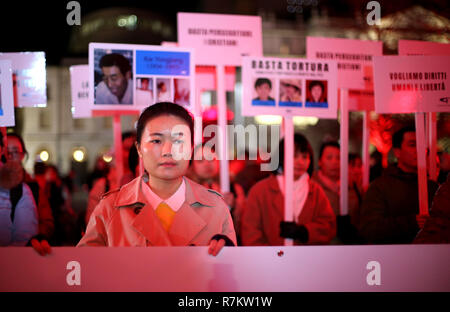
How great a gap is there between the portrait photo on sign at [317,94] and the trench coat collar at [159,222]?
1230mm

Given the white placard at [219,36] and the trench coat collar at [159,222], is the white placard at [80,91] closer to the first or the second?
the white placard at [219,36]

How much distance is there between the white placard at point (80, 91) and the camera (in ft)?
11.8

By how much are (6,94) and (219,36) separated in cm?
160

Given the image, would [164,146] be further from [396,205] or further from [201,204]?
[396,205]

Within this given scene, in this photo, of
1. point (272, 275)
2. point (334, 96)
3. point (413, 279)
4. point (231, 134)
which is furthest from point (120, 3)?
point (413, 279)

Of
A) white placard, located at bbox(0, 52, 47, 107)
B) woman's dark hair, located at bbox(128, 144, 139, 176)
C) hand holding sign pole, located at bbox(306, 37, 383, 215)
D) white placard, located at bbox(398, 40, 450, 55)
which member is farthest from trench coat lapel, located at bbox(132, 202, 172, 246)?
white placard, located at bbox(398, 40, 450, 55)

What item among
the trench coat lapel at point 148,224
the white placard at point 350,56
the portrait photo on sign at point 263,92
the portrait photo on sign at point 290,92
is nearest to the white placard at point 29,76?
the trench coat lapel at point 148,224

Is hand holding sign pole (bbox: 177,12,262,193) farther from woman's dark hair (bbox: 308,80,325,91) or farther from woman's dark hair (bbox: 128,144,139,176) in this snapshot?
woman's dark hair (bbox: 128,144,139,176)

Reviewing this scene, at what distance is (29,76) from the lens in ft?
10.4

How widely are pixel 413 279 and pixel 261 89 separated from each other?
5.23ft

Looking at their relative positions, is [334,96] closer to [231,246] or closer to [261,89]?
[261,89]

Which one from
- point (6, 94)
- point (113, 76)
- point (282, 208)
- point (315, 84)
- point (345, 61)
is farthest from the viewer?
point (345, 61)

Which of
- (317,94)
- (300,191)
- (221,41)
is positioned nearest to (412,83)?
(317,94)
